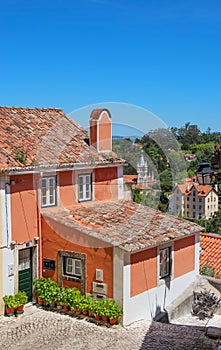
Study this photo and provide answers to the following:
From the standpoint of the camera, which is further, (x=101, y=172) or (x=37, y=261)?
(x=101, y=172)

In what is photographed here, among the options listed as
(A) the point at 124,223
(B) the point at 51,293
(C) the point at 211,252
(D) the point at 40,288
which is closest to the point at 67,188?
(A) the point at 124,223

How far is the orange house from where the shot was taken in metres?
13.1

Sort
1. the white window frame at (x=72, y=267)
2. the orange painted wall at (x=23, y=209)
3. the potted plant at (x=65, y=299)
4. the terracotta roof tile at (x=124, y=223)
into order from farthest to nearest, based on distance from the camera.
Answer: the white window frame at (x=72, y=267) → the potted plant at (x=65, y=299) → the orange painted wall at (x=23, y=209) → the terracotta roof tile at (x=124, y=223)

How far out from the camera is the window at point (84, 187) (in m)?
16.2

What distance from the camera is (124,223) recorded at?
14.6 meters

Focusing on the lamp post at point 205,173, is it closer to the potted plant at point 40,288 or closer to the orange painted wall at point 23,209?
the orange painted wall at point 23,209

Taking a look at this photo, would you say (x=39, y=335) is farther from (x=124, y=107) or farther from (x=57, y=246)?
(x=124, y=107)

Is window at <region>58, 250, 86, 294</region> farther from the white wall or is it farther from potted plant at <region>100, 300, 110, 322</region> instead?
the white wall

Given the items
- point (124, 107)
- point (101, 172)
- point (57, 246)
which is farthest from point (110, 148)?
point (57, 246)

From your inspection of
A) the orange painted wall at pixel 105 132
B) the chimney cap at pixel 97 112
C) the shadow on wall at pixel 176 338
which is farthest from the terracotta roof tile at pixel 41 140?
the shadow on wall at pixel 176 338

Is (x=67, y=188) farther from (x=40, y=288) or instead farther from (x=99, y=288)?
(x=99, y=288)

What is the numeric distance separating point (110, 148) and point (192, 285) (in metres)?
6.32

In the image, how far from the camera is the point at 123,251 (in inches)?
500

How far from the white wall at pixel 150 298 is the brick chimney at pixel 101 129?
599 centimetres
